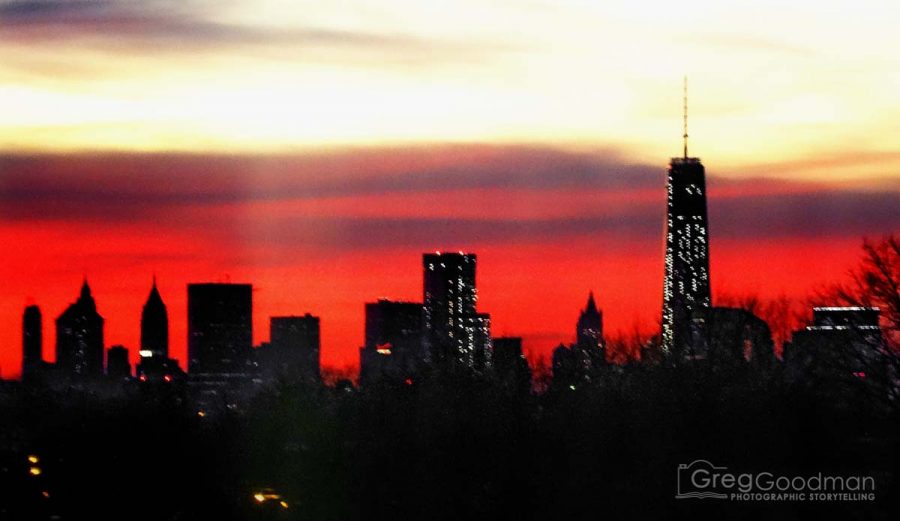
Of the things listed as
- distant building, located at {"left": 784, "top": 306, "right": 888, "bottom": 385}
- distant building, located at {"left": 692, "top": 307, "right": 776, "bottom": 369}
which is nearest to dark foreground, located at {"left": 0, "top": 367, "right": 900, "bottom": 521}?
distant building, located at {"left": 784, "top": 306, "right": 888, "bottom": 385}

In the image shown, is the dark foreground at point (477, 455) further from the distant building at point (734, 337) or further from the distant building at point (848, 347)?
the distant building at point (734, 337)

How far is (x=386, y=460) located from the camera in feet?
262

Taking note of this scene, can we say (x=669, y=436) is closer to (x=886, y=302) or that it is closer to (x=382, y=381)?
(x=886, y=302)

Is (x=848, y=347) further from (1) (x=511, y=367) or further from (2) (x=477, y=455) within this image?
(1) (x=511, y=367)

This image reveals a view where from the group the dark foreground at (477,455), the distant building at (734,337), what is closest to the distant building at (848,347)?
the dark foreground at (477,455)

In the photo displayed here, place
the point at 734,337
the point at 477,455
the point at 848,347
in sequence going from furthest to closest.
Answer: the point at 734,337 → the point at 848,347 → the point at 477,455

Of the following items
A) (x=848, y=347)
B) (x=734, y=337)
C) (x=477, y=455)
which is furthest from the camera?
(x=734, y=337)

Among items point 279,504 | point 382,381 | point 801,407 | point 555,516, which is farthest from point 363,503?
point 382,381

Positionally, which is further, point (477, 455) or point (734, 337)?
point (734, 337)

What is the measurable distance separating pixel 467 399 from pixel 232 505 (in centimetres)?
3126

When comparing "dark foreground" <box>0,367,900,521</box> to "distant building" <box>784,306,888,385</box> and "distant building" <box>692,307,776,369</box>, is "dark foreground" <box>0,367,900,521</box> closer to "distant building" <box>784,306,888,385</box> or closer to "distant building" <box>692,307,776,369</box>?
"distant building" <box>784,306,888,385</box>

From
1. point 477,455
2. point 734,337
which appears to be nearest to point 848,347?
point 477,455

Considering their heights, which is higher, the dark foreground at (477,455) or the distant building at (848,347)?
the distant building at (848,347)

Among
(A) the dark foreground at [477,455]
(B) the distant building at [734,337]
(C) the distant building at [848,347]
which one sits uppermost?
(B) the distant building at [734,337]
